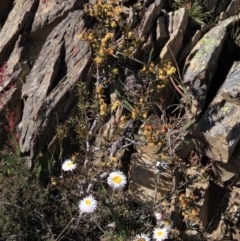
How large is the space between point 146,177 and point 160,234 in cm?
85

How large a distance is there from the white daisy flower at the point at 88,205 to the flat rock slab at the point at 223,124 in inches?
53.7

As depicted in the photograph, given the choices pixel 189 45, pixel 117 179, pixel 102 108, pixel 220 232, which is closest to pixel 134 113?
pixel 102 108

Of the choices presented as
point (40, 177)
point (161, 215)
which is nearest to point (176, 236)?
point (161, 215)

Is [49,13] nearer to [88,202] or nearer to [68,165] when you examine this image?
[68,165]

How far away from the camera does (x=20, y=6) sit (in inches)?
261

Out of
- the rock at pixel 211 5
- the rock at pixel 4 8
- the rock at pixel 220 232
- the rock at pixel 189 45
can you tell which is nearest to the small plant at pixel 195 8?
the rock at pixel 211 5

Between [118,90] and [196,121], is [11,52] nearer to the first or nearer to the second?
[118,90]

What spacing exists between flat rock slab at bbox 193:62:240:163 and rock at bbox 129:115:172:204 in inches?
20.3

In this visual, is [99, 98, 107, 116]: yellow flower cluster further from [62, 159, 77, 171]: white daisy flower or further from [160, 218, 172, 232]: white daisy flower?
[160, 218, 172, 232]: white daisy flower

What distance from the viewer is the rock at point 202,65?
6.05 meters

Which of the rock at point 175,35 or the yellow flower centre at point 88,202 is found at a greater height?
the rock at point 175,35

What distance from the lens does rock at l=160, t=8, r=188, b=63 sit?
A: 6.10 metres

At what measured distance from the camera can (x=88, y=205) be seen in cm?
546

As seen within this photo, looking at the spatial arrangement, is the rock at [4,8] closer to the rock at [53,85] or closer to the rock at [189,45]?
the rock at [53,85]
